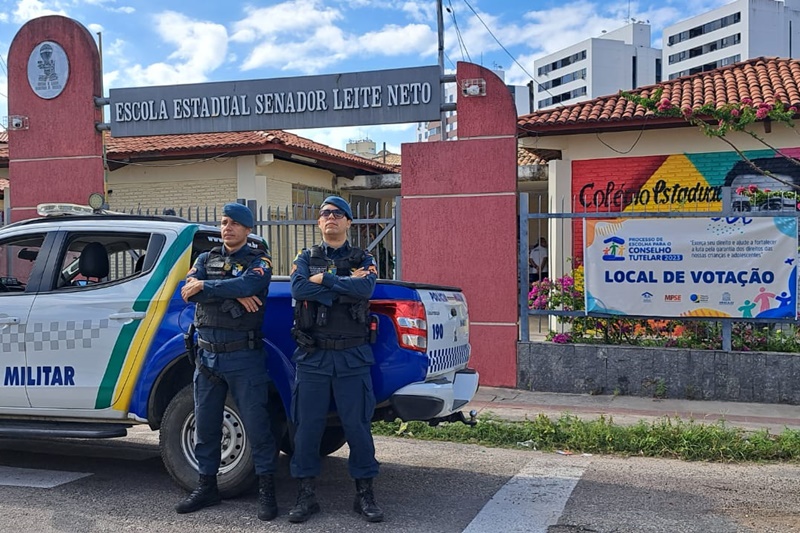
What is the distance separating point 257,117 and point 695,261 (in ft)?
19.4

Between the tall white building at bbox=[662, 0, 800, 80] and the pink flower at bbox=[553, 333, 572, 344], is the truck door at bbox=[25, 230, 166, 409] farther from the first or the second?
the tall white building at bbox=[662, 0, 800, 80]

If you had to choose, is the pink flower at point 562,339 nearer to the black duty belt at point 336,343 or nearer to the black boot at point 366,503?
the black boot at point 366,503

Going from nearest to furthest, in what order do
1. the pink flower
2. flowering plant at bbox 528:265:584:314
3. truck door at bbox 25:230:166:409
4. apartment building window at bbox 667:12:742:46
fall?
truck door at bbox 25:230:166:409
the pink flower
flowering plant at bbox 528:265:584:314
apartment building window at bbox 667:12:742:46

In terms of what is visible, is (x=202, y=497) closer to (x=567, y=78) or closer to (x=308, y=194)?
(x=308, y=194)

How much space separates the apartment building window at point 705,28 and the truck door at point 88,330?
88522 mm

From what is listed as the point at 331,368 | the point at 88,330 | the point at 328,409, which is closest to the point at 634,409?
the point at 328,409

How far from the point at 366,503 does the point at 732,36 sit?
90.0 m

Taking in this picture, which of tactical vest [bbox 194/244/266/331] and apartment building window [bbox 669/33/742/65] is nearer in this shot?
tactical vest [bbox 194/244/266/331]

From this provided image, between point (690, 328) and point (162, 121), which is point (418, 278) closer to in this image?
point (690, 328)

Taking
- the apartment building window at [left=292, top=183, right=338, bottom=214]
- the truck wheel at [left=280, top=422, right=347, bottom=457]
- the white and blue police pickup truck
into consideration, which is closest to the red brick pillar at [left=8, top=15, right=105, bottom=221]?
the white and blue police pickup truck

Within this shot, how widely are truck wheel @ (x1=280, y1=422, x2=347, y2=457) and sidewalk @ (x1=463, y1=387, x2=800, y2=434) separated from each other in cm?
240

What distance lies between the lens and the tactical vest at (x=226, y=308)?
14.7ft

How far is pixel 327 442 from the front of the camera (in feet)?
18.3

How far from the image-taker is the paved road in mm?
4391
